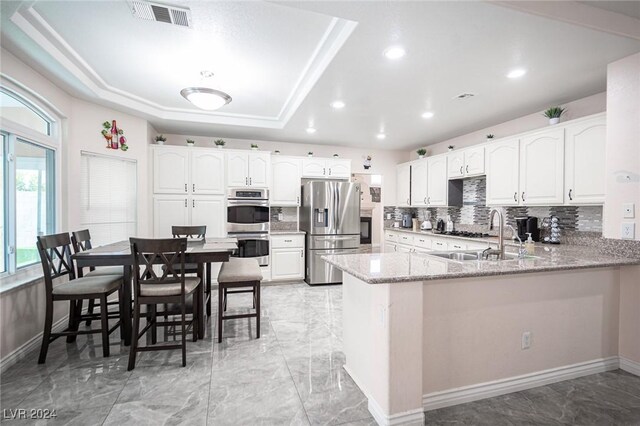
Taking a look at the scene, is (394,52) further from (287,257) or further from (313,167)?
(287,257)

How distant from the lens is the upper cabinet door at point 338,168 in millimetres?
5434

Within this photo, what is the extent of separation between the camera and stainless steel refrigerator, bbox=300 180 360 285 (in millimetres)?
4969

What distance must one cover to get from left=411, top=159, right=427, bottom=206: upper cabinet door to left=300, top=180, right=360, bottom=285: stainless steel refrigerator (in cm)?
118

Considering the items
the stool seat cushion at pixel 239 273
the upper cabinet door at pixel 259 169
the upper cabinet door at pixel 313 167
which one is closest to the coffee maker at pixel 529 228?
the upper cabinet door at pixel 313 167

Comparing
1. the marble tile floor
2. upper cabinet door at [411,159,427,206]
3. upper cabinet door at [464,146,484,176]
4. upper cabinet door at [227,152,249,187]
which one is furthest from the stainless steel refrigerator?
the marble tile floor

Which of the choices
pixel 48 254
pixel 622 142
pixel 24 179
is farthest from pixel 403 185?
pixel 24 179

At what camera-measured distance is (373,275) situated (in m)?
1.69

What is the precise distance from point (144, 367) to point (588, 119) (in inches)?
182

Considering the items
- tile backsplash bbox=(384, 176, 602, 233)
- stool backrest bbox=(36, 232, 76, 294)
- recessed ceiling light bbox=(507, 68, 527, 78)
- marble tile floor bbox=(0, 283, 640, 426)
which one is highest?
recessed ceiling light bbox=(507, 68, 527, 78)

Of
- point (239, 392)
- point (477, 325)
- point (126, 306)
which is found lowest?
point (239, 392)

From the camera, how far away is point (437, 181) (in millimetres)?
5027

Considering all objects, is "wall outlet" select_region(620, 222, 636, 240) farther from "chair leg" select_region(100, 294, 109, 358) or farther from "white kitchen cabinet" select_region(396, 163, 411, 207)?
"chair leg" select_region(100, 294, 109, 358)

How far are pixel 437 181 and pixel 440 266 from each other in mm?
3399

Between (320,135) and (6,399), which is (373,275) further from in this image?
(320,135)
